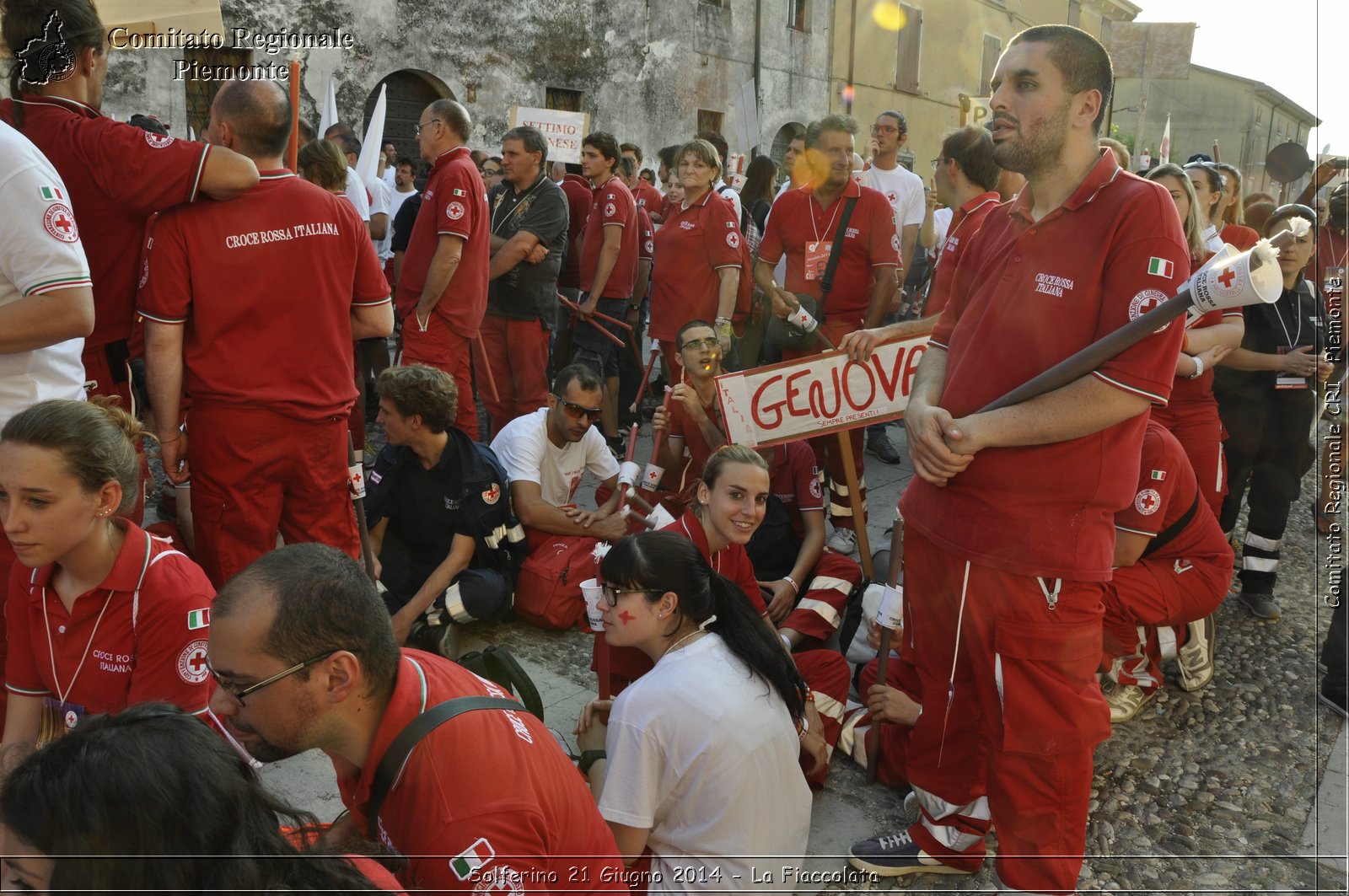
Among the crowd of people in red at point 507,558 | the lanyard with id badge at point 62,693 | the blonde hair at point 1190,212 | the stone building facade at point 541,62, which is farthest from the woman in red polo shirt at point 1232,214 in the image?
the stone building facade at point 541,62

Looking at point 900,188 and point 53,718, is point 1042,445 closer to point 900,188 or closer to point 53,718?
point 53,718

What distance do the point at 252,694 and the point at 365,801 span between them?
287 millimetres

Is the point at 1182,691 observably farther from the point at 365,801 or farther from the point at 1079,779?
the point at 365,801

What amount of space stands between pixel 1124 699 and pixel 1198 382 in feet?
5.49

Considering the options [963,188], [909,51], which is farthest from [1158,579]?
[909,51]

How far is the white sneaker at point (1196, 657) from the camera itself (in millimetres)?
4500

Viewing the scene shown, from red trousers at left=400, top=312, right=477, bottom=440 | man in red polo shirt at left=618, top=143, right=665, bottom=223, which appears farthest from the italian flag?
A: man in red polo shirt at left=618, top=143, right=665, bottom=223

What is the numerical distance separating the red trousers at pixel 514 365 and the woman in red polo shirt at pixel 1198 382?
365 cm

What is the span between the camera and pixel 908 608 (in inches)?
121

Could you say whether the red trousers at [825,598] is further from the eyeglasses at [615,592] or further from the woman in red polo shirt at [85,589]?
the woman in red polo shirt at [85,589]

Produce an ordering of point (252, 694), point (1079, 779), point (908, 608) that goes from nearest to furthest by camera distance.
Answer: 1. point (252, 694)
2. point (1079, 779)
3. point (908, 608)

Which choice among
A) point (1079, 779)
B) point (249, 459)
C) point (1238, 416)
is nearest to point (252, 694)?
point (249, 459)

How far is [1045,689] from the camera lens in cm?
269

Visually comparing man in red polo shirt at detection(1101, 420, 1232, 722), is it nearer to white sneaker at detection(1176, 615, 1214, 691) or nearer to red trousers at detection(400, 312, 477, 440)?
white sneaker at detection(1176, 615, 1214, 691)
